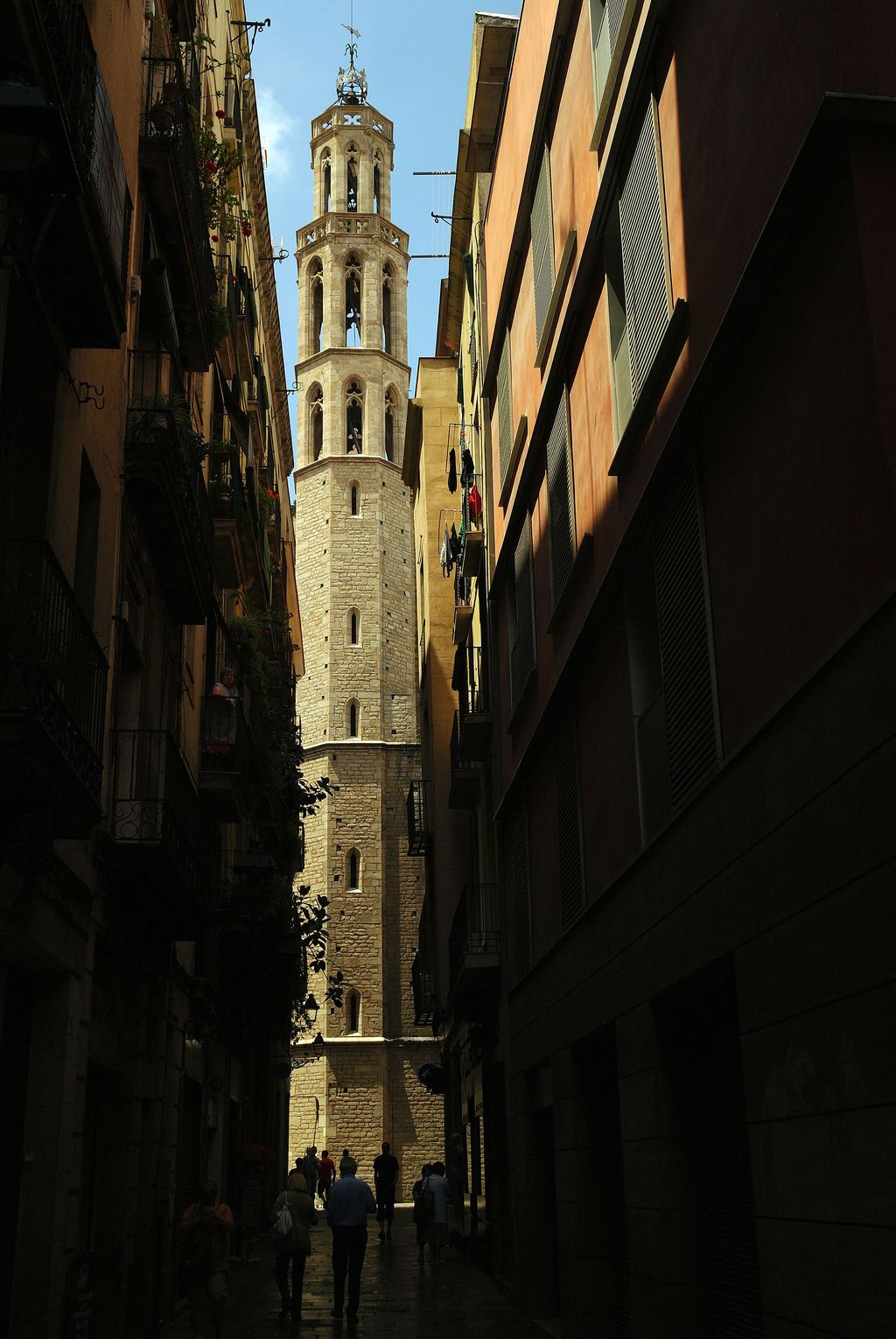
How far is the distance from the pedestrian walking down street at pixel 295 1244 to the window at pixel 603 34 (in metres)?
10.8

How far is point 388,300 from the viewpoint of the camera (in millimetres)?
59094

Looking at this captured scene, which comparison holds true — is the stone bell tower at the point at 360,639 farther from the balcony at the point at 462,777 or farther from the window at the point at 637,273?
the window at the point at 637,273

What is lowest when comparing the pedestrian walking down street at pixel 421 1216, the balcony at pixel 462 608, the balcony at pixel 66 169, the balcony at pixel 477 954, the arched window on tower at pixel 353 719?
the pedestrian walking down street at pixel 421 1216

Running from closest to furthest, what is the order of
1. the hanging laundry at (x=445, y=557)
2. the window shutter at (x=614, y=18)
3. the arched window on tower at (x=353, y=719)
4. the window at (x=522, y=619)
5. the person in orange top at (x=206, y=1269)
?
the window shutter at (x=614, y=18) < the person in orange top at (x=206, y=1269) < the window at (x=522, y=619) < the hanging laundry at (x=445, y=557) < the arched window on tower at (x=353, y=719)

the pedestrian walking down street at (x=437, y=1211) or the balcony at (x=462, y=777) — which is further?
the balcony at (x=462, y=777)

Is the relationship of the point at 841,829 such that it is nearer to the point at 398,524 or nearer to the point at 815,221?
the point at 815,221

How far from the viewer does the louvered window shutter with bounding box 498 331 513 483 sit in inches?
693

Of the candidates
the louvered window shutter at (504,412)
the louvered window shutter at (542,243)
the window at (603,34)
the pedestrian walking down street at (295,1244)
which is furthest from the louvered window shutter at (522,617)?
the pedestrian walking down street at (295,1244)

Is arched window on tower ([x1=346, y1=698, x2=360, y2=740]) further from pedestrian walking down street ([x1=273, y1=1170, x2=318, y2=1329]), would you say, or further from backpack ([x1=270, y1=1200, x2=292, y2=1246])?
backpack ([x1=270, y1=1200, x2=292, y2=1246])

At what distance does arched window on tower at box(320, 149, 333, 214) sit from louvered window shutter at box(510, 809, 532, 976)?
4824cm

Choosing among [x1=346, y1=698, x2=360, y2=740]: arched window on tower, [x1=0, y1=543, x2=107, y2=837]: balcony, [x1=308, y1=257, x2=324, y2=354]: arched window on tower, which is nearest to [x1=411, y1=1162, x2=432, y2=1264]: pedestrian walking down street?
[x1=0, y1=543, x2=107, y2=837]: balcony

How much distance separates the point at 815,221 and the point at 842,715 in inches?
89.9

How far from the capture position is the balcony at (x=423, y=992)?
3203 cm

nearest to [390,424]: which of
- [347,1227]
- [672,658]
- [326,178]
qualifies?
[326,178]
